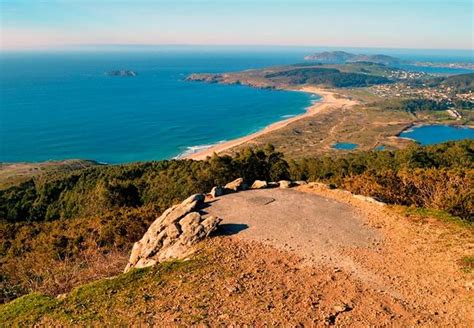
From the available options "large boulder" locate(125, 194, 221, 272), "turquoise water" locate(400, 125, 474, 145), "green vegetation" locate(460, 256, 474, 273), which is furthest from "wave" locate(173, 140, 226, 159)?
"green vegetation" locate(460, 256, 474, 273)

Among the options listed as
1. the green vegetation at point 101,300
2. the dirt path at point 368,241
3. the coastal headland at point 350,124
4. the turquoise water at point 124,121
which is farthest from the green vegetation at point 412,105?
the green vegetation at point 101,300

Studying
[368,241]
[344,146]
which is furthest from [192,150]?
[368,241]

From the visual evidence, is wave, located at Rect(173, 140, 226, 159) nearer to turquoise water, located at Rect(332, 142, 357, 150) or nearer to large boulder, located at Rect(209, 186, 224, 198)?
turquoise water, located at Rect(332, 142, 357, 150)

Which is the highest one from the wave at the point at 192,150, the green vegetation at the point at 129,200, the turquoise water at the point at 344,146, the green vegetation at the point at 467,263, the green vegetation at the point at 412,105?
the green vegetation at the point at 467,263

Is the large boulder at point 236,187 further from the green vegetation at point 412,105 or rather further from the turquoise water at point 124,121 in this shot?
the green vegetation at point 412,105

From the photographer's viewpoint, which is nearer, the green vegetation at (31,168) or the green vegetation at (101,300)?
the green vegetation at (101,300)

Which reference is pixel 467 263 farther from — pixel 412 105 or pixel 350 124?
pixel 412 105

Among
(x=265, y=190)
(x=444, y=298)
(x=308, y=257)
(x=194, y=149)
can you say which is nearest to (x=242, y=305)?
(x=308, y=257)
